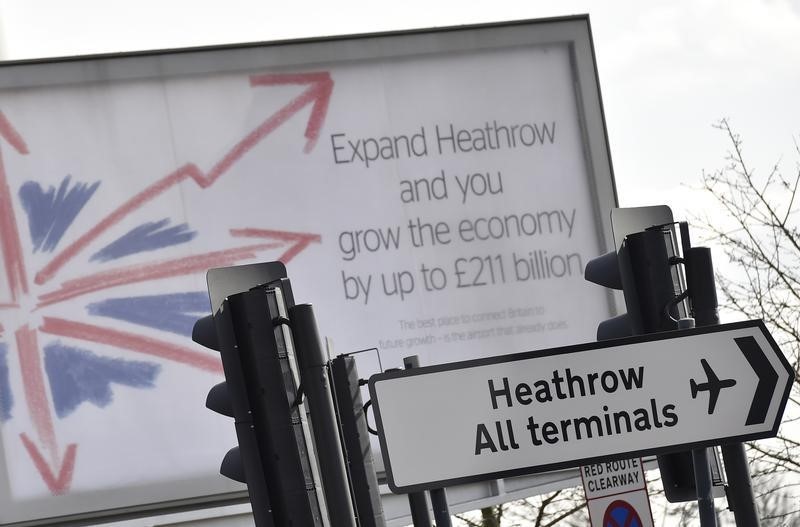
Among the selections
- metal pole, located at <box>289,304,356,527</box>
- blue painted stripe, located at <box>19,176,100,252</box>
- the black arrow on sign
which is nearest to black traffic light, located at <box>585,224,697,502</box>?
the black arrow on sign

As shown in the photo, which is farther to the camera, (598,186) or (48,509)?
(598,186)

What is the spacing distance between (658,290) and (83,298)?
8032 millimetres

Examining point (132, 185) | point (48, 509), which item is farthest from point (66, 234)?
point (48, 509)

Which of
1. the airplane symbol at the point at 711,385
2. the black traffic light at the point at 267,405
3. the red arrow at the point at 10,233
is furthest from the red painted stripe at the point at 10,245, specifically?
the airplane symbol at the point at 711,385

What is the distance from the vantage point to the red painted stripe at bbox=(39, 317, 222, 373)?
11.9m

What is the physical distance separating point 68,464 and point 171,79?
351cm

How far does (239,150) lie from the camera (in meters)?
12.5

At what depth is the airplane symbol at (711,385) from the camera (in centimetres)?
443

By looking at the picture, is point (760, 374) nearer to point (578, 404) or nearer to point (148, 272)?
point (578, 404)

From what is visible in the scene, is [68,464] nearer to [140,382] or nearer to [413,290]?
[140,382]

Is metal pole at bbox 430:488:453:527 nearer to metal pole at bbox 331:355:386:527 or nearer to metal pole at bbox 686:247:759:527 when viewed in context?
metal pole at bbox 331:355:386:527

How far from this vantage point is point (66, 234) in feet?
39.9

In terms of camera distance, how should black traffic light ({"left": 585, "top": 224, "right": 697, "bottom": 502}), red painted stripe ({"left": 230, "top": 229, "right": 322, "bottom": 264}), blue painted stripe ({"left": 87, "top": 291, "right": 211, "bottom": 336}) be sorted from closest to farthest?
black traffic light ({"left": 585, "top": 224, "right": 697, "bottom": 502})
blue painted stripe ({"left": 87, "top": 291, "right": 211, "bottom": 336})
red painted stripe ({"left": 230, "top": 229, "right": 322, "bottom": 264})

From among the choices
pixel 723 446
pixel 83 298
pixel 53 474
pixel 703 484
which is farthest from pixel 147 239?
pixel 723 446
